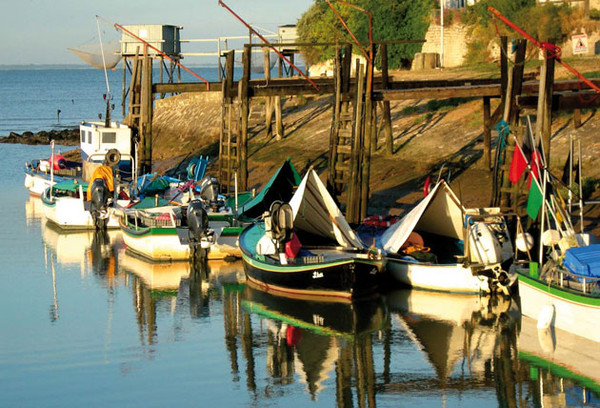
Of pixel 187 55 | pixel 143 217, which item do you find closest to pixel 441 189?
pixel 143 217

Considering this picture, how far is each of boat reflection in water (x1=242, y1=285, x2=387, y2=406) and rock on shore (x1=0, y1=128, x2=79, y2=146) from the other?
165 ft

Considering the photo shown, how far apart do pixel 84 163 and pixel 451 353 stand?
2518cm

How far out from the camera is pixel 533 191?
2403cm

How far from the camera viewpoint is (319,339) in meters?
22.1

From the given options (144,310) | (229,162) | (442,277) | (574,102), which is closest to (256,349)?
(144,310)

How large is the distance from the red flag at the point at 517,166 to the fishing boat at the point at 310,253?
12.7 feet

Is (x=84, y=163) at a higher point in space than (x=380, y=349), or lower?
higher

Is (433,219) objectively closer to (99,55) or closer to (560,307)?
(560,307)

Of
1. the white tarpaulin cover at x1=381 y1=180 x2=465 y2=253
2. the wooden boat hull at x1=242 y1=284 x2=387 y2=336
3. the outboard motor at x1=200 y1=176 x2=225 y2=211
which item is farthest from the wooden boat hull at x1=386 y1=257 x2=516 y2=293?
the outboard motor at x1=200 y1=176 x2=225 y2=211

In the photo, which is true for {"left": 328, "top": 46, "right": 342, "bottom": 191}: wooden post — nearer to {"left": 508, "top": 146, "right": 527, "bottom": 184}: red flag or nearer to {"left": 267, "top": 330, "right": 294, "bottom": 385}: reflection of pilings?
{"left": 508, "top": 146, "right": 527, "bottom": 184}: red flag

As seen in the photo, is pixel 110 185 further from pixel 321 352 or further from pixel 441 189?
pixel 321 352

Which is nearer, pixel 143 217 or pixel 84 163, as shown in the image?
pixel 143 217

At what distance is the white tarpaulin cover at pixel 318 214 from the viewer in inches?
1045

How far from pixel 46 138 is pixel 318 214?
53.1 m
